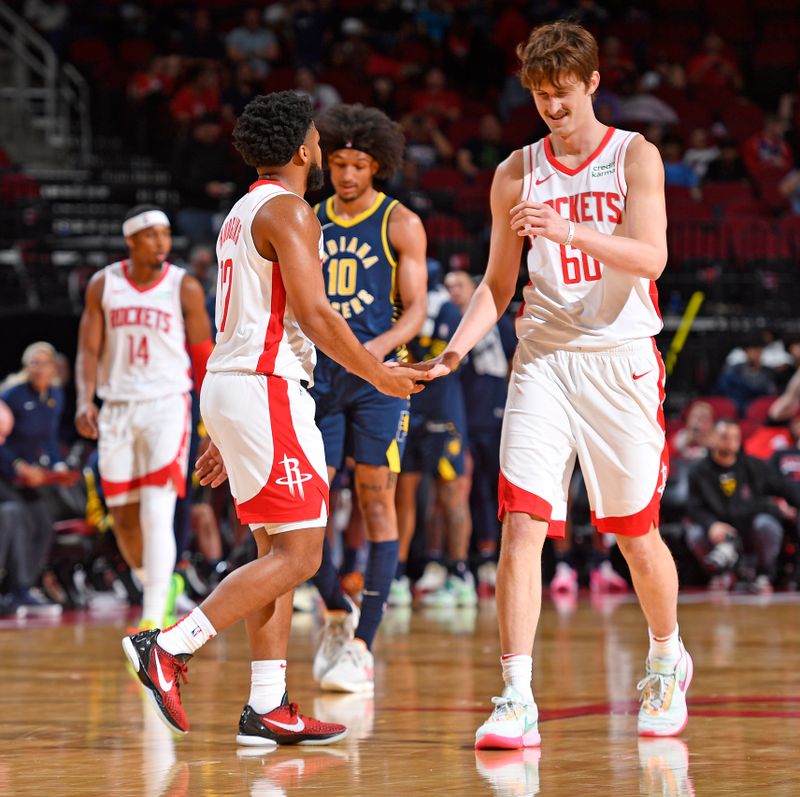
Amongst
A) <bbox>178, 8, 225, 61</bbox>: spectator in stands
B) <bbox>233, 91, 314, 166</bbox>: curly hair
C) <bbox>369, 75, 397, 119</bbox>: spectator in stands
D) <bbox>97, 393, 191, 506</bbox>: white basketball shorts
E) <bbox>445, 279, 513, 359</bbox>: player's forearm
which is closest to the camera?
<bbox>233, 91, 314, 166</bbox>: curly hair

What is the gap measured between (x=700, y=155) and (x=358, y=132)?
10668 mm

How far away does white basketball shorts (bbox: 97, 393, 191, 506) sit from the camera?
22.9 feet

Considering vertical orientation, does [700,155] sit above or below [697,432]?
above

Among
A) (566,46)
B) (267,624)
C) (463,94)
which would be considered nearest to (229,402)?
(267,624)

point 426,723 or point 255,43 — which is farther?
point 255,43

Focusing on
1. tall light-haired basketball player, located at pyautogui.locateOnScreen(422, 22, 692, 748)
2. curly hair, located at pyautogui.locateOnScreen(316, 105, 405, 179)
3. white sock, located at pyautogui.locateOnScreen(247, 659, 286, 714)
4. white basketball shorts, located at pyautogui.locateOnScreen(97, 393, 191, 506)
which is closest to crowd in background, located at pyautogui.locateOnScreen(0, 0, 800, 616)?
white basketball shorts, located at pyautogui.locateOnScreen(97, 393, 191, 506)

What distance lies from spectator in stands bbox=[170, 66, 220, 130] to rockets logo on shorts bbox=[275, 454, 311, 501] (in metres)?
11.4

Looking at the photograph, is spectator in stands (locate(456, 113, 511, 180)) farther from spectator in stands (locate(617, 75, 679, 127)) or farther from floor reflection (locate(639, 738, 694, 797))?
floor reflection (locate(639, 738, 694, 797))

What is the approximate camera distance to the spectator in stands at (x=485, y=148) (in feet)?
49.7

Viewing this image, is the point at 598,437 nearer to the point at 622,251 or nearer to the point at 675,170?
the point at 622,251

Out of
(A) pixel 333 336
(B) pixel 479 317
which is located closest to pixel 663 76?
(B) pixel 479 317

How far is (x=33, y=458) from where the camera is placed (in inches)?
370

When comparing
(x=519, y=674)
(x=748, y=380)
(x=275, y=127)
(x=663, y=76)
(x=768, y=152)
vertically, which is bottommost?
(x=519, y=674)

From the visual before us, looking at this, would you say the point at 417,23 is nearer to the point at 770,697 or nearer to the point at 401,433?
the point at 401,433
